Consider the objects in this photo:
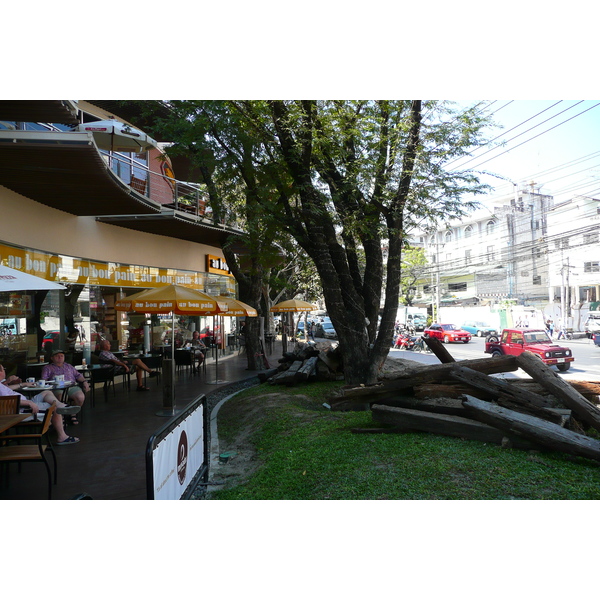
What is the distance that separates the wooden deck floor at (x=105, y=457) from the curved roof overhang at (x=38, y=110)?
199 inches

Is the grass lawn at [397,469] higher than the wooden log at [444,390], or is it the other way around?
the wooden log at [444,390]

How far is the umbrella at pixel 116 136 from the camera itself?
10578 mm

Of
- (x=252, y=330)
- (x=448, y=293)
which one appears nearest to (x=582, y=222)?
(x=448, y=293)

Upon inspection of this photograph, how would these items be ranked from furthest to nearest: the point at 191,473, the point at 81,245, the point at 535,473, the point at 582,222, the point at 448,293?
the point at 448,293 < the point at 582,222 < the point at 81,245 < the point at 191,473 < the point at 535,473

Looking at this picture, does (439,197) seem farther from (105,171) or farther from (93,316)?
(93,316)

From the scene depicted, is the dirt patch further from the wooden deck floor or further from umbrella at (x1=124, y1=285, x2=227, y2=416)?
umbrella at (x1=124, y1=285, x2=227, y2=416)

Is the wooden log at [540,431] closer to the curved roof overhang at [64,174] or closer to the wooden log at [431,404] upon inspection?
the wooden log at [431,404]

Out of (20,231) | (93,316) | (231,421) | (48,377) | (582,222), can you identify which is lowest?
(231,421)

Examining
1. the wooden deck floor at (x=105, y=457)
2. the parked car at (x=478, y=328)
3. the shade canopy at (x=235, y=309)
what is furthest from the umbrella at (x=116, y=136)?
the parked car at (x=478, y=328)

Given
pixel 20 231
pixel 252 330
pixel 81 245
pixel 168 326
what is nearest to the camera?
pixel 20 231

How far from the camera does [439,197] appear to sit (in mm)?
9539

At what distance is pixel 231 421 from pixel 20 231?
243 inches

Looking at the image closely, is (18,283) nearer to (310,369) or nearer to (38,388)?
(38,388)

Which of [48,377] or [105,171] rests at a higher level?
[105,171]
